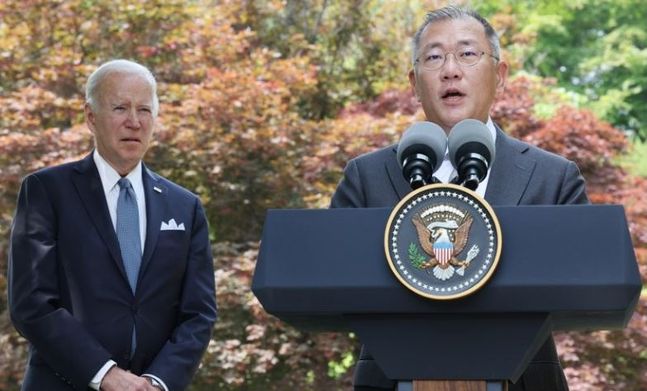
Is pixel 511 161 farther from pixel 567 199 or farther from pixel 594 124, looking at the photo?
pixel 594 124

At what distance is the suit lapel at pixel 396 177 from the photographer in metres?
Answer: 2.73

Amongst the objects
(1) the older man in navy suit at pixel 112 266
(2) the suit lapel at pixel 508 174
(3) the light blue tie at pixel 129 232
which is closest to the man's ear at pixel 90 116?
(1) the older man in navy suit at pixel 112 266

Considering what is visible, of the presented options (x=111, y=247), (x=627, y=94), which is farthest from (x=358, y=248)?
(x=627, y=94)

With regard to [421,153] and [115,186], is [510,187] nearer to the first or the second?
[421,153]

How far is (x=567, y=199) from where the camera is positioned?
2.66 metres

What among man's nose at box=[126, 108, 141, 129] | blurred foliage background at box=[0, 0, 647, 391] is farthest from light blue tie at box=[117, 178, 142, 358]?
blurred foliage background at box=[0, 0, 647, 391]

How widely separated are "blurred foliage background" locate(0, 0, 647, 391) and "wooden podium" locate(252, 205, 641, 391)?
6528 millimetres

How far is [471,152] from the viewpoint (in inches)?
92.8

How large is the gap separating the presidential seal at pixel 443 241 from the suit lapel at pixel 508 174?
0.44 meters

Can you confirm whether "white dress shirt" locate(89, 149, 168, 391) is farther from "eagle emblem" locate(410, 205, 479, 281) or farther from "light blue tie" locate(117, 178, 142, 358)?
"eagle emblem" locate(410, 205, 479, 281)

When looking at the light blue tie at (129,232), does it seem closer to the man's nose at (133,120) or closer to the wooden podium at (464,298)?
the man's nose at (133,120)

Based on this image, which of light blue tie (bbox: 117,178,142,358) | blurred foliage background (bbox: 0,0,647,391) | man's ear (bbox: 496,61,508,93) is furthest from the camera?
blurred foliage background (bbox: 0,0,647,391)

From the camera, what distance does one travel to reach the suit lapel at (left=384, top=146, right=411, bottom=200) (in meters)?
2.73

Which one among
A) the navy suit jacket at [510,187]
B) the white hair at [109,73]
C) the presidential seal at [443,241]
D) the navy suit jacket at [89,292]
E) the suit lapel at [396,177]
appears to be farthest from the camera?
the white hair at [109,73]
